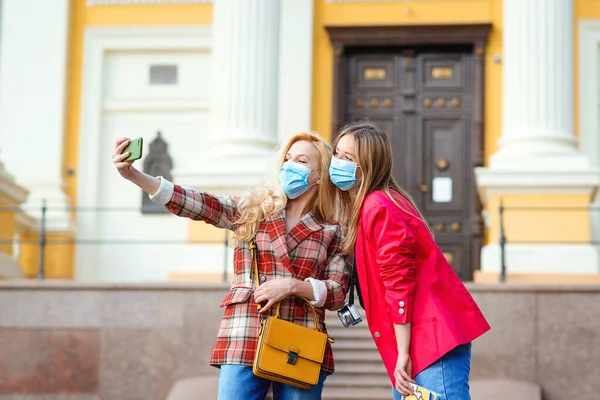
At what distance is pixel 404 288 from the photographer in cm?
448

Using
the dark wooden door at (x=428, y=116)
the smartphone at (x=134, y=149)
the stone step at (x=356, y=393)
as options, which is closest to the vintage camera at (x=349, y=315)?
the smartphone at (x=134, y=149)

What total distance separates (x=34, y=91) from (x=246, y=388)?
1114 cm

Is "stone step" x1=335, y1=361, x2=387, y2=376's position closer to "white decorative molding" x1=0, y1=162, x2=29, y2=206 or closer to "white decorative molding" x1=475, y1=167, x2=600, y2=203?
"white decorative molding" x1=475, y1=167, x2=600, y2=203

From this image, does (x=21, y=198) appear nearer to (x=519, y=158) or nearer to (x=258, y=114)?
(x=258, y=114)

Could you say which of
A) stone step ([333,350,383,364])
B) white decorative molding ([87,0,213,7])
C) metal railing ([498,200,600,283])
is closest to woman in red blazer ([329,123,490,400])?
stone step ([333,350,383,364])

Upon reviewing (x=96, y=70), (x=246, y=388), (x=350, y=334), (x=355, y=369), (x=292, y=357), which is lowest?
(x=355, y=369)

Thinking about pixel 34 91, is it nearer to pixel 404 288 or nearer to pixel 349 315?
pixel 349 315

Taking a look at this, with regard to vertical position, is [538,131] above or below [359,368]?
above

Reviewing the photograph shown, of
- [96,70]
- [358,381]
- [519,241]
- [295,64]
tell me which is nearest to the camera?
[358,381]

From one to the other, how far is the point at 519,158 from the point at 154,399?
4785mm

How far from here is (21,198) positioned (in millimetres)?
13039

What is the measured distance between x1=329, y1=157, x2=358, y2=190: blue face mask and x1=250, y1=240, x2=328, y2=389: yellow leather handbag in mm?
556

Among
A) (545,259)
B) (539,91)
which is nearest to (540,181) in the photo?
(545,259)

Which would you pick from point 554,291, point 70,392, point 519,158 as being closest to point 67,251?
point 70,392
